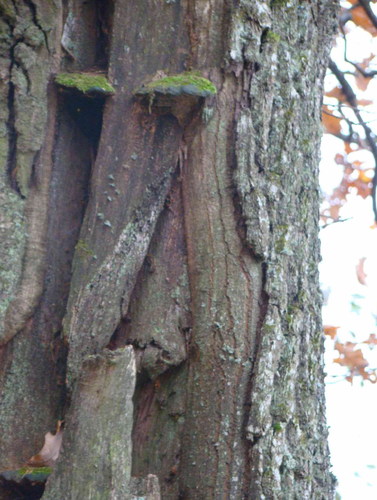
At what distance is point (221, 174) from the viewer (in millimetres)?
1598

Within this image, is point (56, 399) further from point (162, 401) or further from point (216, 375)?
point (216, 375)

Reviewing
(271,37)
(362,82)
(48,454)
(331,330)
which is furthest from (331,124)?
(48,454)

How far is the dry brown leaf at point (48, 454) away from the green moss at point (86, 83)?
2.64 feet

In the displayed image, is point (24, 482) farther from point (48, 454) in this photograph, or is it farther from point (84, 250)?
point (84, 250)

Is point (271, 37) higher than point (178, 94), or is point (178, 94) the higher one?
point (271, 37)

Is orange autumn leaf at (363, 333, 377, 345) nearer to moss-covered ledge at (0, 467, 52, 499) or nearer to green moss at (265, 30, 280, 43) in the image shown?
green moss at (265, 30, 280, 43)

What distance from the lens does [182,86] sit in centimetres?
158

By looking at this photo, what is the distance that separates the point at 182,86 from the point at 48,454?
878 mm

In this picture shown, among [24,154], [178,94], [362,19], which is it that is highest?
[362,19]

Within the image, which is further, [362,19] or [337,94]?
[337,94]

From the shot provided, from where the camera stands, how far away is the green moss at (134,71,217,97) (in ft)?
5.16

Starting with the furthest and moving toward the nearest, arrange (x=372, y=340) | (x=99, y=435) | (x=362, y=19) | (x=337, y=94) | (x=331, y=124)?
(x=372, y=340)
(x=331, y=124)
(x=337, y=94)
(x=362, y=19)
(x=99, y=435)

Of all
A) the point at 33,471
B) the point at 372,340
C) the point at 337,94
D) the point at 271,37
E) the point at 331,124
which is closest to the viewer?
the point at 33,471

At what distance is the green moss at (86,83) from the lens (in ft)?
5.40
